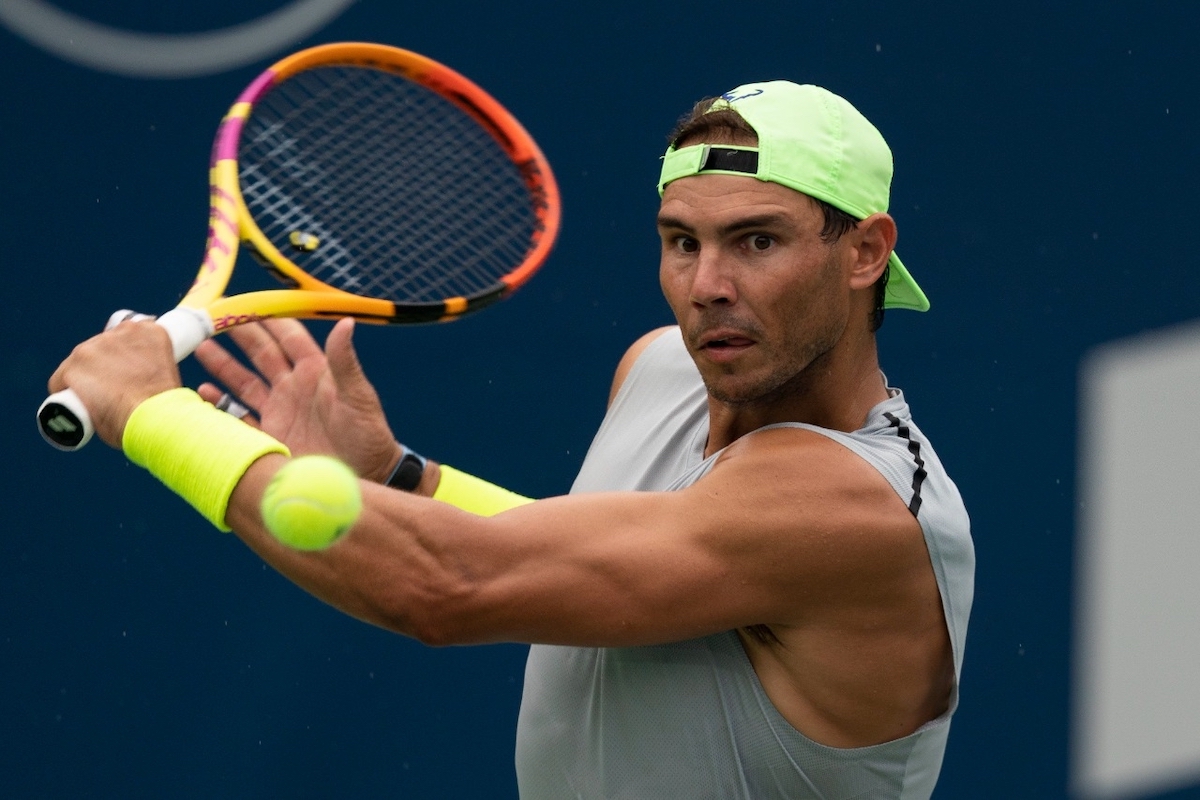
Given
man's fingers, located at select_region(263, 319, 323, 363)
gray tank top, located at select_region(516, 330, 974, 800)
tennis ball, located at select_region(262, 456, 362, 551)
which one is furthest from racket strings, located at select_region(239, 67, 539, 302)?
tennis ball, located at select_region(262, 456, 362, 551)

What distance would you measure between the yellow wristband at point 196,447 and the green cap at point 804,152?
78 cm

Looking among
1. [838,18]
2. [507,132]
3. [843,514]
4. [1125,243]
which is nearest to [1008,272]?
[1125,243]

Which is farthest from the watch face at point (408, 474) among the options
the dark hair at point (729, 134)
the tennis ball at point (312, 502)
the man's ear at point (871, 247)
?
the tennis ball at point (312, 502)

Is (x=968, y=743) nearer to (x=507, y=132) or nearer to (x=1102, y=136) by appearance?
(x=1102, y=136)

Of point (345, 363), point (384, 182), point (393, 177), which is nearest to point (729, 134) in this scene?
point (345, 363)

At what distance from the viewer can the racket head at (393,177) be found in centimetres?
325

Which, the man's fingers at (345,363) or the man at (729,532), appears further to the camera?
the man's fingers at (345,363)

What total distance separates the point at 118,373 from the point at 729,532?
0.87 meters

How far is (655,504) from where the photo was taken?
2.34m

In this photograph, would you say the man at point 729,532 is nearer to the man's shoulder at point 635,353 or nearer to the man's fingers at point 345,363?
the man's fingers at point 345,363

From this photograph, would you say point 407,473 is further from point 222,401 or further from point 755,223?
point 755,223

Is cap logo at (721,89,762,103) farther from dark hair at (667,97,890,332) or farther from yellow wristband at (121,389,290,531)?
yellow wristband at (121,389,290,531)

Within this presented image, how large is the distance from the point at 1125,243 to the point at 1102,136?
27 centimetres

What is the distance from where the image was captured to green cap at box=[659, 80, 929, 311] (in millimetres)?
2490
